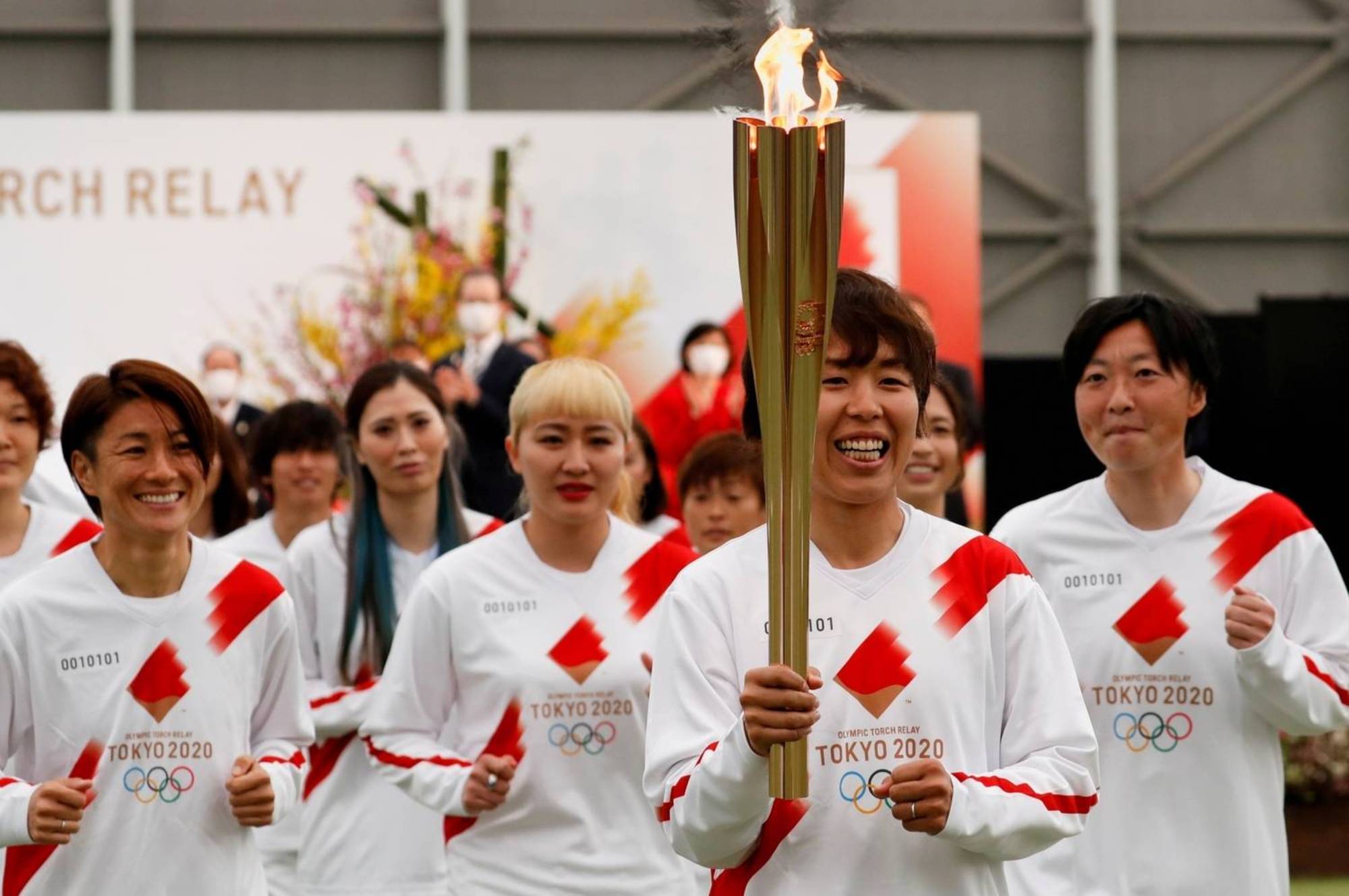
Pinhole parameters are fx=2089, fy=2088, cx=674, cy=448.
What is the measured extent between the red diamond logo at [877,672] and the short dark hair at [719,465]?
2.67 m

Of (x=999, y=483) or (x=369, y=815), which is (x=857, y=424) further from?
(x=999, y=483)

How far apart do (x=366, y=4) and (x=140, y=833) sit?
10.4 meters

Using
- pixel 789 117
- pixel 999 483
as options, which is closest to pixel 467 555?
pixel 789 117

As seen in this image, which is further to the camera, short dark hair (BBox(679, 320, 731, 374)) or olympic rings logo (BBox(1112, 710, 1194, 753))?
short dark hair (BBox(679, 320, 731, 374))

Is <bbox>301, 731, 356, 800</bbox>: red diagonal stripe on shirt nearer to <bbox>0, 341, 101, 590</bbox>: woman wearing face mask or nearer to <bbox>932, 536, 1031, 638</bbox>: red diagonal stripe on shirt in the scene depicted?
<bbox>0, 341, 101, 590</bbox>: woman wearing face mask

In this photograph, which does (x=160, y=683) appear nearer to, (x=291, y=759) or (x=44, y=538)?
(x=291, y=759)

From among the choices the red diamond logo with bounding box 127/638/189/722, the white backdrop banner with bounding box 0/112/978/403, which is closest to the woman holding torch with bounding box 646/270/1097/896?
the red diamond logo with bounding box 127/638/189/722

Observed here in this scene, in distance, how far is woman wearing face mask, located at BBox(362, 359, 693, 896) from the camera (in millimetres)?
3844

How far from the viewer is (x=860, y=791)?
2.58m

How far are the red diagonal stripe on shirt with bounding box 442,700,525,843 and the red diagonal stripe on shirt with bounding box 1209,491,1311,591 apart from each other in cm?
131

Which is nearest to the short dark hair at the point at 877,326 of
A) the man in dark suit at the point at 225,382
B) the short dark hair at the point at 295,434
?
the short dark hair at the point at 295,434

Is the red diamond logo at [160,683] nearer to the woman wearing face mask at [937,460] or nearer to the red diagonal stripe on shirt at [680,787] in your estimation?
the red diagonal stripe on shirt at [680,787]

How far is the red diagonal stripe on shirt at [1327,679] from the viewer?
3.58m

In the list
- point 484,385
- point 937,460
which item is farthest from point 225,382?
point 937,460
